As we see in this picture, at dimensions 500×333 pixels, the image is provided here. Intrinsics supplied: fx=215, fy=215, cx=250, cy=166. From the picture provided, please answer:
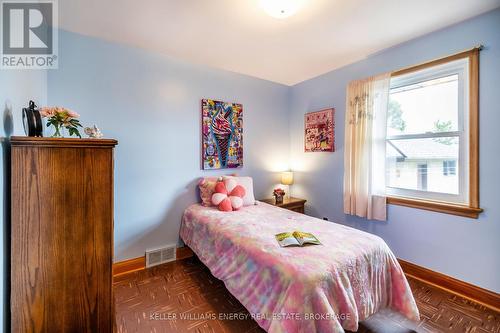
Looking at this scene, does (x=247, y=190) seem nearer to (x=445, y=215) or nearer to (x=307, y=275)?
(x=307, y=275)

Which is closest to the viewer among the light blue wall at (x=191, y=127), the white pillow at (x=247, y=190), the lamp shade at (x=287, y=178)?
the light blue wall at (x=191, y=127)

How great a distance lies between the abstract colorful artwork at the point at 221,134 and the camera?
2855mm

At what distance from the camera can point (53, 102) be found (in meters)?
2.03

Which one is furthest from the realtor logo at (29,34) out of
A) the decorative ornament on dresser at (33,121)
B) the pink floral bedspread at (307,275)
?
the pink floral bedspread at (307,275)

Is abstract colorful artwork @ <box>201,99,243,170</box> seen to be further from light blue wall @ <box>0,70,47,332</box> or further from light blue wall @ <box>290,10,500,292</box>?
light blue wall @ <box>0,70,47,332</box>

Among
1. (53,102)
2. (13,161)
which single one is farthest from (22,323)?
(53,102)

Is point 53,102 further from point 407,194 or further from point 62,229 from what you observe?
point 407,194

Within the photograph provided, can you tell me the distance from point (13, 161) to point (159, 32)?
1.71 metres

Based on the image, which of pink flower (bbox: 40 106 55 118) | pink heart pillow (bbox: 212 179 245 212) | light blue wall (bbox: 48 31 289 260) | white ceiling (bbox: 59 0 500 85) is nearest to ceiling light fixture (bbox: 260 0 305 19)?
white ceiling (bbox: 59 0 500 85)

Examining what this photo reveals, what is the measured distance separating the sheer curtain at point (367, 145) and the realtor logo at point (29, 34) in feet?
9.87

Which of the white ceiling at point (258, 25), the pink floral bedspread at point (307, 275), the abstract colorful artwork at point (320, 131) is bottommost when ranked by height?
the pink floral bedspread at point (307, 275)

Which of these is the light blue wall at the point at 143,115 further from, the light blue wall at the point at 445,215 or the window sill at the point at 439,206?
the window sill at the point at 439,206

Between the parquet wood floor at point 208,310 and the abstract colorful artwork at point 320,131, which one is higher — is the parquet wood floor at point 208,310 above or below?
below

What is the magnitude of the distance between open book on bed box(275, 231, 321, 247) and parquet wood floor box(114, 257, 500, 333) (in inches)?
26.1
